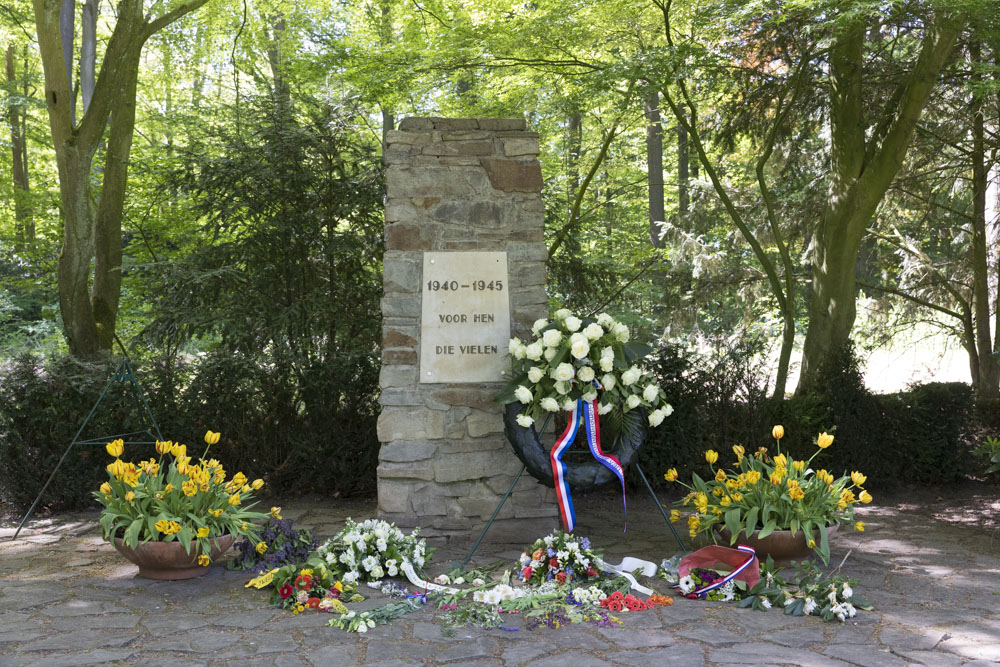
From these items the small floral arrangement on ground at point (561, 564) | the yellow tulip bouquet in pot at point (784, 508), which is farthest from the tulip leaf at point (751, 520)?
the small floral arrangement on ground at point (561, 564)

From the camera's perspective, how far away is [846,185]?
261 inches

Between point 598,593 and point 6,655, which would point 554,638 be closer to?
point 598,593

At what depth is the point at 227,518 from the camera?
3867mm

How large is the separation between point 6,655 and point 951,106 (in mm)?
7811

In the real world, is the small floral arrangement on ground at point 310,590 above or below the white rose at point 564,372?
below

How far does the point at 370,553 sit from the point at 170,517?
0.95 m

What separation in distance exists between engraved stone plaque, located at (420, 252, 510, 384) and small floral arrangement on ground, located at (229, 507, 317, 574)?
3.62ft

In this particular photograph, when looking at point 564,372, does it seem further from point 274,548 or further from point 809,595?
point 274,548

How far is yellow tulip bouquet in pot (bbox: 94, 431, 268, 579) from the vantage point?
3.72 meters

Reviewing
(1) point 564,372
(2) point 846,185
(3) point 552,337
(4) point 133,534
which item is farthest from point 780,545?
(2) point 846,185

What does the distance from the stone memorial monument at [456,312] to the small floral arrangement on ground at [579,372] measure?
1.44ft

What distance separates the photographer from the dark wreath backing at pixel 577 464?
4.14m

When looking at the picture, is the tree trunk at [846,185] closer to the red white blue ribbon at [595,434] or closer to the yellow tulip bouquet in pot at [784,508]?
the yellow tulip bouquet in pot at [784,508]

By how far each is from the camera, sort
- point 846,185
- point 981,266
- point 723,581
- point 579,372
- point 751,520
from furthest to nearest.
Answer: point 981,266
point 846,185
point 579,372
point 751,520
point 723,581
